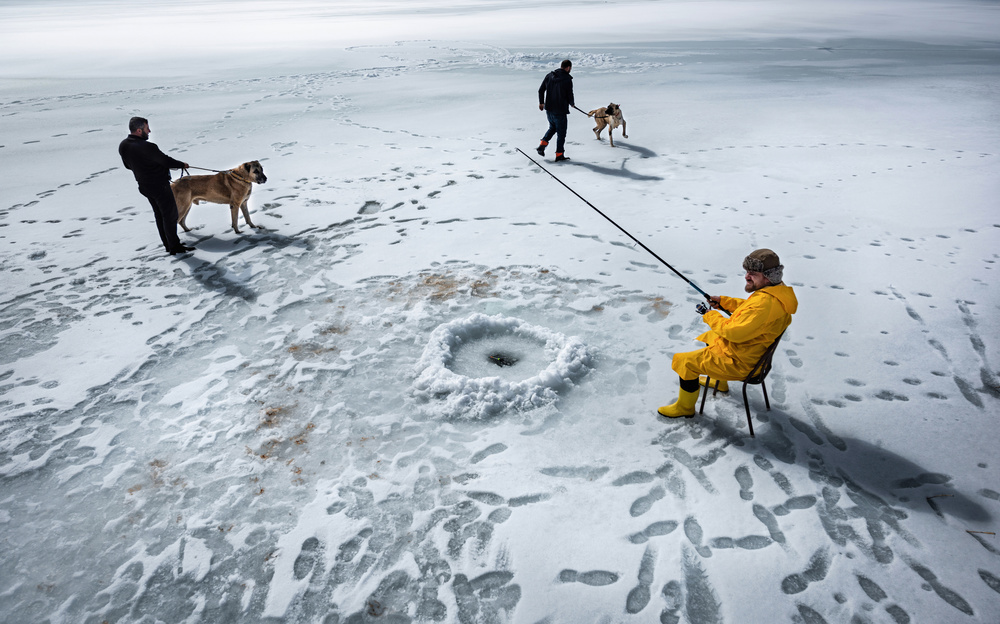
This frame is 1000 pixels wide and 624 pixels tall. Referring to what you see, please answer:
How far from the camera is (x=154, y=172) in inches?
240

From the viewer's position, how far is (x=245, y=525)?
3088 millimetres

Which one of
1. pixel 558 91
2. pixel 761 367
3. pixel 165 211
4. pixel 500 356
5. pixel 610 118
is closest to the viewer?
pixel 761 367

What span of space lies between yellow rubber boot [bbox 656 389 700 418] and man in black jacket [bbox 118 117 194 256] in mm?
5839

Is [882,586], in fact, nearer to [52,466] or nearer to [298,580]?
[298,580]

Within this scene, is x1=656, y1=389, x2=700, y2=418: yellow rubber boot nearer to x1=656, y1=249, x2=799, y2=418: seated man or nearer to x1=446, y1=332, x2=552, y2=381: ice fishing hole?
x1=656, y1=249, x2=799, y2=418: seated man

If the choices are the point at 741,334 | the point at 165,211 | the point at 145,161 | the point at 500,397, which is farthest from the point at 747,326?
the point at 165,211

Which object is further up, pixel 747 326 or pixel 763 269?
pixel 763 269

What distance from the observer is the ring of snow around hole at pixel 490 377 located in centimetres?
393

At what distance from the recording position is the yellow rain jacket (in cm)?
302

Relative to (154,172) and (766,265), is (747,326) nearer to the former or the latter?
(766,265)

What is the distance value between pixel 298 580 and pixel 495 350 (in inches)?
92.1

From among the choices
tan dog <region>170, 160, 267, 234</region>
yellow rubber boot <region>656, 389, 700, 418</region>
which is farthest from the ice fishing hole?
tan dog <region>170, 160, 267, 234</region>

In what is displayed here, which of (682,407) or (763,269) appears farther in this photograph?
(682,407)

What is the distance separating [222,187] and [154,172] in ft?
2.86
